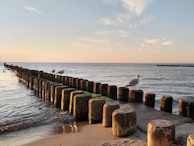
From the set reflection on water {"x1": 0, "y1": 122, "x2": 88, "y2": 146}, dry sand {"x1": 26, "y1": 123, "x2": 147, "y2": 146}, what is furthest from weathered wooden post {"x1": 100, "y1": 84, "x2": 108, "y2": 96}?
dry sand {"x1": 26, "y1": 123, "x2": 147, "y2": 146}

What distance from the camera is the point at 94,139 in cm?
412

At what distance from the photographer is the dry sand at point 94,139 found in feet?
12.0

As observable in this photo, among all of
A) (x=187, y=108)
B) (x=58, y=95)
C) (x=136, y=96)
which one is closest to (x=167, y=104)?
(x=187, y=108)

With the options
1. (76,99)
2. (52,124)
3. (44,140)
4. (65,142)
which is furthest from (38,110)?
(65,142)

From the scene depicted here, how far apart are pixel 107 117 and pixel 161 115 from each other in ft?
5.73

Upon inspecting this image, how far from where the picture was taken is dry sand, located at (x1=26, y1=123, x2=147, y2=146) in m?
3.67

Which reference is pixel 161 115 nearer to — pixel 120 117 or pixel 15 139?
pixel 120 117

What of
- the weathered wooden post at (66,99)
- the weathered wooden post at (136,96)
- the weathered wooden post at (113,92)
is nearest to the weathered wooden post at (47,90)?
the weathered wooden post at (66,99)

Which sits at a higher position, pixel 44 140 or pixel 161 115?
pixel 161 115

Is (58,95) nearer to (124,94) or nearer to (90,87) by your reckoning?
(90,87)

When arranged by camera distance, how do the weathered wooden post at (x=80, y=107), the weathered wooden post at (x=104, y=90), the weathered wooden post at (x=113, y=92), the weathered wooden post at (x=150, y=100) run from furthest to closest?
the weathered wooden post at (x=104, y=90) → the weathered wooden post at (x=113, y=92) → the weathered wooden post at (x=150, y=100) → the weathered wooden post at (x=80, y=107)

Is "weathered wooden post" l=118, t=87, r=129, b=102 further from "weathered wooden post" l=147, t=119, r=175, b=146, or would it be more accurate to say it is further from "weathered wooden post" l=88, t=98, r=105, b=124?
"weathered wooden post" l=147, t=119, r=175, b=146

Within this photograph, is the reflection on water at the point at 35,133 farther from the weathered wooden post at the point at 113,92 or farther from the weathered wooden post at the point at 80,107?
the weathered wooden post at the point at 113,92

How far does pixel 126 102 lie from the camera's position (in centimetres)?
725
